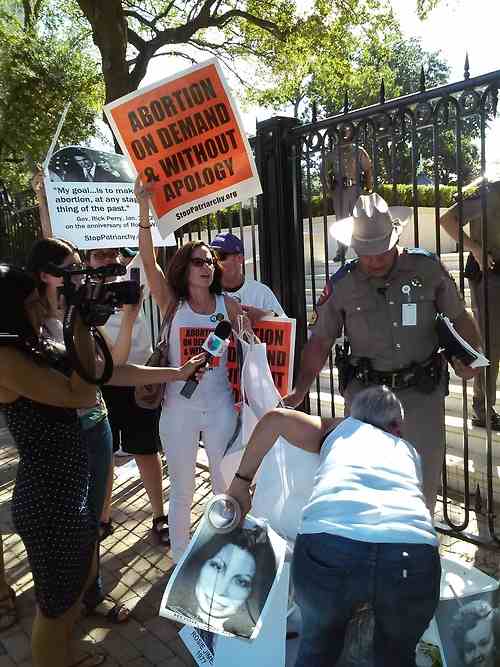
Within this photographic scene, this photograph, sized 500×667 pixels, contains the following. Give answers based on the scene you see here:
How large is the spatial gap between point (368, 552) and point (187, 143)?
8.06 ft

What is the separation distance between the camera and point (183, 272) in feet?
10.4

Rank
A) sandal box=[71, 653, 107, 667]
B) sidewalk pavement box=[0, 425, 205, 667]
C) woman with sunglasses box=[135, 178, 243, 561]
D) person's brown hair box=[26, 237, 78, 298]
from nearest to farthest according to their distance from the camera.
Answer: sandal box=[71, 653, 107, 667], sidewalk pavement box=[0, 425, 205, 667], person's brown hair box=[26, 237, 78, 298], woman with sunglasses box=[135, 178, 243, 561]

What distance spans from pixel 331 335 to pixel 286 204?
4.17ft

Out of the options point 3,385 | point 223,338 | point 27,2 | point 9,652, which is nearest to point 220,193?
point 223,338

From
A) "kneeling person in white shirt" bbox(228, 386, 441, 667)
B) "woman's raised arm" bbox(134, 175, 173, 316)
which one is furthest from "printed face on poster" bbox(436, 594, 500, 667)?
"woman's raised arm" bbox(134, 175, 173, 316)

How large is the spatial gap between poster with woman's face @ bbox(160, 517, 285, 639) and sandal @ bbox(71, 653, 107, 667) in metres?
0.86

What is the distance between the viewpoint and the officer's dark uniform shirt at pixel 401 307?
2777mm

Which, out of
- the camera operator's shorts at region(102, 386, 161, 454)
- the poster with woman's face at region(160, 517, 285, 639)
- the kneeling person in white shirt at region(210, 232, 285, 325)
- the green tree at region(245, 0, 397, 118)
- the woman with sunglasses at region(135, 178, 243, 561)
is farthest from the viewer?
the green tree at region(245, 0, 397, 118)

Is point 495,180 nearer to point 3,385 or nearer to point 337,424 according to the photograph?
point 337,424

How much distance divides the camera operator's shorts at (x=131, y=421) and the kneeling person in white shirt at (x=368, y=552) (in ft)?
6.58

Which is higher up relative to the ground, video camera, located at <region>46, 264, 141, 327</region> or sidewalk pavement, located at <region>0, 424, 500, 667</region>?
video camera, located at <region>46, 264, 141, 327</region>

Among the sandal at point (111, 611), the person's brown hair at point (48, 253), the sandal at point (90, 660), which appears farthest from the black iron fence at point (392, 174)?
the sandal at point (90, 660)

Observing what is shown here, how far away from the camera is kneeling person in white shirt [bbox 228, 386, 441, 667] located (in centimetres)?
172

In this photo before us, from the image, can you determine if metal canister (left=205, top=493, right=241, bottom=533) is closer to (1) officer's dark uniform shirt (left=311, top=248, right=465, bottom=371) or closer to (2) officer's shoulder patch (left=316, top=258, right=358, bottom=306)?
(1) officer's dark uniform shirt (left=311, top=248, right=465, bottom=371)
